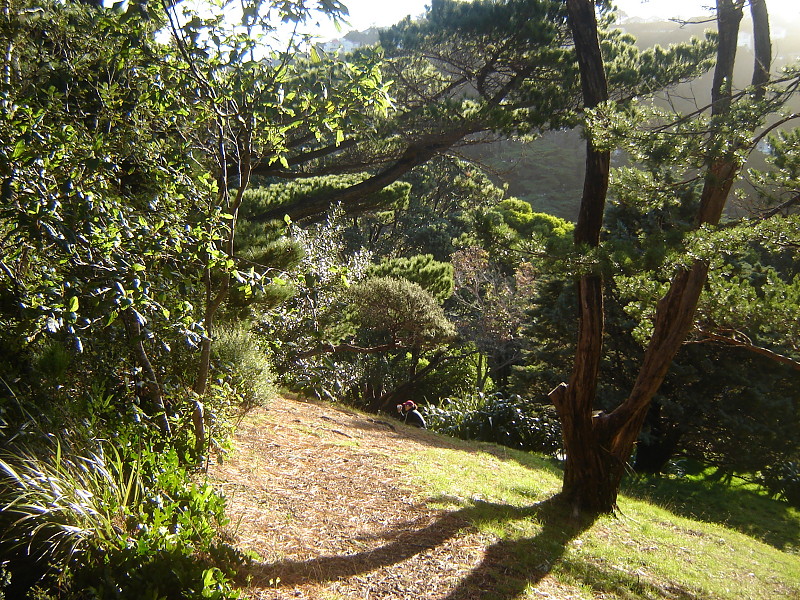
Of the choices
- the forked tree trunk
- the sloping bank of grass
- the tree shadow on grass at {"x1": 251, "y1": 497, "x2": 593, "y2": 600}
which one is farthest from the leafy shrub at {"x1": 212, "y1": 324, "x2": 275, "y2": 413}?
the forked tree trunk

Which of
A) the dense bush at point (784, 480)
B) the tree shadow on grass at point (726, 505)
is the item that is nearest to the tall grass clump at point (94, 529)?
the tree shadow on grass at point (726, 505)

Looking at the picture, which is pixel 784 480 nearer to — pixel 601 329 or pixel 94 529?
pixel 601 329

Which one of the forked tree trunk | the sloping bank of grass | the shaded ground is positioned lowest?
the shaded ground

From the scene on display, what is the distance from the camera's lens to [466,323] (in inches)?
607

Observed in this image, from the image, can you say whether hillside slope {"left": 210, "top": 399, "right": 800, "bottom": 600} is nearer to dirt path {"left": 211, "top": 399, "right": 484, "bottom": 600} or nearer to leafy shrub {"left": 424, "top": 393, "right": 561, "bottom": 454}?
dirt path {"left": 211, "top": 399, "right": 484, "bottom": 600}

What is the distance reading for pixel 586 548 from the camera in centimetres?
438

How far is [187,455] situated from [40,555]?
1126 mm

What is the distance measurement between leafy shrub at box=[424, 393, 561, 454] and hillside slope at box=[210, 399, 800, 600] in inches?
152

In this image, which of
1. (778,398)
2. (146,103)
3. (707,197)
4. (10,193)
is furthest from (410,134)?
(10,193)

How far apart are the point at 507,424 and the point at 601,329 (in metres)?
5.76

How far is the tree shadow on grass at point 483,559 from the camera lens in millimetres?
3236

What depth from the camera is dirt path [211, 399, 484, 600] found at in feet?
10.5

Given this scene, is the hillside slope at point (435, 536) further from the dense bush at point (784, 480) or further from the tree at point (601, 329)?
the dense bush at point (784, 480)

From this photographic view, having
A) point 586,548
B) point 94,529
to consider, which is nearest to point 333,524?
point 94,529
